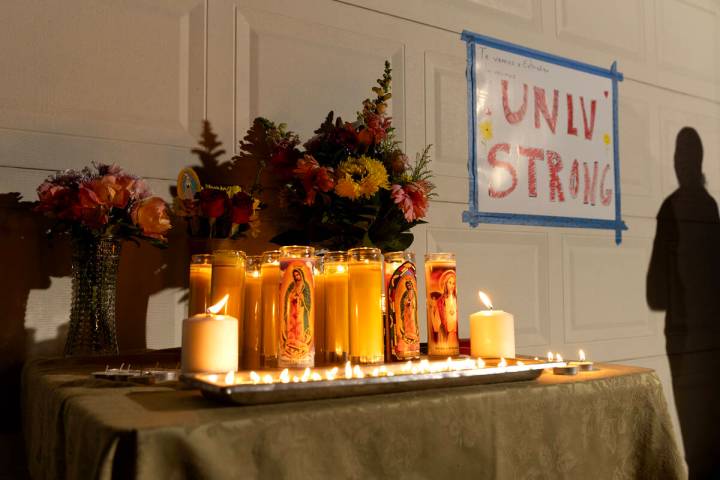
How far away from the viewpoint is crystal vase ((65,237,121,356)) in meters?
1.20

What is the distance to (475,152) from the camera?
212 centimetres

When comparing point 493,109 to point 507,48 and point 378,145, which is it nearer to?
point 507,48

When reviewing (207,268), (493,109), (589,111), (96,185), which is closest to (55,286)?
(96,185)

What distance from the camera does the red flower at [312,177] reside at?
1.31 m

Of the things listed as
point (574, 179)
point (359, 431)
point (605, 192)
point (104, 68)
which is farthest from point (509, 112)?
point (359, 431)

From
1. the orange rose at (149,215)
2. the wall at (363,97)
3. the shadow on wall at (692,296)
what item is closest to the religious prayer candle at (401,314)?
the orange rose at (149,215)

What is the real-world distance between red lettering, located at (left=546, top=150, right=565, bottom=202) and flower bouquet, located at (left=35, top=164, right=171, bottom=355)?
1570 millimetres

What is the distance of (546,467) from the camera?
3.00 feet

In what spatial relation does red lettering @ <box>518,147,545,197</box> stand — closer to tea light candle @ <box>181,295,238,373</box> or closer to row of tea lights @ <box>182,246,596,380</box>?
row of tea lights @ <box>182,246,596,380</box>

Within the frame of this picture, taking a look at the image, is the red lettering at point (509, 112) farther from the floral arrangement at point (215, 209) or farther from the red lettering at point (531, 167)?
the floral arrangement at point (215, 209)

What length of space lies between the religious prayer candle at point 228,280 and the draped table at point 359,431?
0.22 metres

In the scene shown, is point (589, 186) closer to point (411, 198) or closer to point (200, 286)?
point (411, 198)

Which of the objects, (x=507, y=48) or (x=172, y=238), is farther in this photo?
(x=507, y=48)

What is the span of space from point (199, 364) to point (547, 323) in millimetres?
1677
